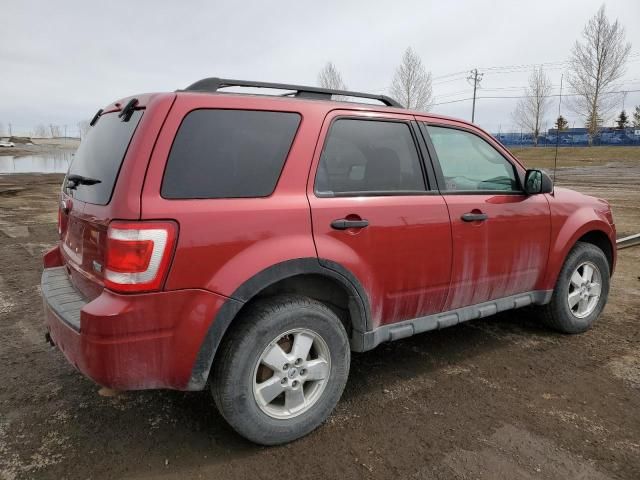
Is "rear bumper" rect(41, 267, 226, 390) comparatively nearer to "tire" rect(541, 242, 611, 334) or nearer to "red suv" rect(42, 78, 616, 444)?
"red suv" rect(42, 78, 616, 444)

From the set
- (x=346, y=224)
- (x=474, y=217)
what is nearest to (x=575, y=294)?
(x=474, y=217)

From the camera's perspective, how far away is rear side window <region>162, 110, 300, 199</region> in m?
2.36

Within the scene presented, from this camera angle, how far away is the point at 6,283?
5711 mm

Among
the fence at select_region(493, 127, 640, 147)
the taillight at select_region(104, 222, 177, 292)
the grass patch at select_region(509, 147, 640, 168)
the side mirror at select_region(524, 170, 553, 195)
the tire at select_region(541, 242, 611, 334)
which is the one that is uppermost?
the fence at select_region(493, 127, 640, 147)

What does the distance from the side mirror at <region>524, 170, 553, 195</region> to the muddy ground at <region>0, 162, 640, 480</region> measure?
1266 mm

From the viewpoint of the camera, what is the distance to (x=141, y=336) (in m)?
2.24

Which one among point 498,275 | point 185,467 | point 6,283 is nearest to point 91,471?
point 185,467

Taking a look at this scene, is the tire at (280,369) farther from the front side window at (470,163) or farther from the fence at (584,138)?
the fence at (584,138)

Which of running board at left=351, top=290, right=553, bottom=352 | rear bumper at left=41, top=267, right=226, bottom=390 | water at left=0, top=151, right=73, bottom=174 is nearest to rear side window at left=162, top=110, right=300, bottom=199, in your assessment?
rear bumper at left=41, top=267, right=226, bottom=390

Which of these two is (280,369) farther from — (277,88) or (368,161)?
(277,88)

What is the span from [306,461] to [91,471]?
1.05m

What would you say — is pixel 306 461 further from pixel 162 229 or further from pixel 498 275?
pixel 498 275

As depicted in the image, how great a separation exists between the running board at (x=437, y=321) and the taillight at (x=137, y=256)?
1261mm

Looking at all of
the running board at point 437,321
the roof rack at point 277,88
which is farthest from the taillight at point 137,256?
the running board at point 437,321
